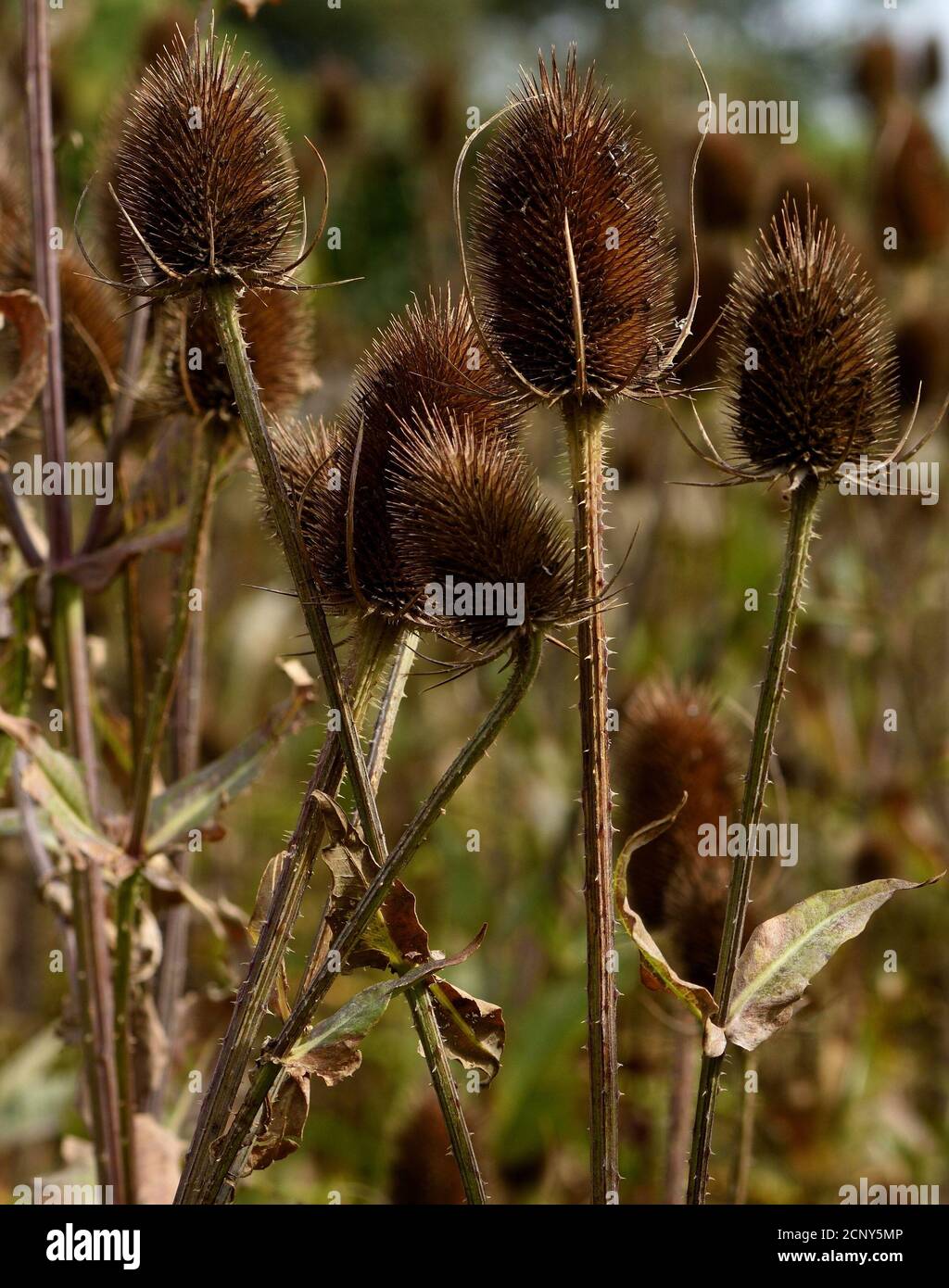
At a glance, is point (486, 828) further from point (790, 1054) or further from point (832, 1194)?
point (832, 1194)

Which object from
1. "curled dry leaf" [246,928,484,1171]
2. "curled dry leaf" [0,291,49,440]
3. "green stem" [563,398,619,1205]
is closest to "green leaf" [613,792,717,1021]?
"green stem" [563,398,619,1205]

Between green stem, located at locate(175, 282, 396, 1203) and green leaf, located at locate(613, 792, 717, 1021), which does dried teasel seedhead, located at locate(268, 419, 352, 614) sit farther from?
green leaf, located at locate(613, 792, 717, 1021)

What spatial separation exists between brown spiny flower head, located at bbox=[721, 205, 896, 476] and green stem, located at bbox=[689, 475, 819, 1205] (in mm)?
115

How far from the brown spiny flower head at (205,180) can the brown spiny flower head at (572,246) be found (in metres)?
0.30

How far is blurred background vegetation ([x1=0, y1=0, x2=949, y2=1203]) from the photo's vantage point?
4.06m

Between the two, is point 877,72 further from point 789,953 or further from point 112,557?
point 789,953

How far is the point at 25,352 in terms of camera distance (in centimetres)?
227

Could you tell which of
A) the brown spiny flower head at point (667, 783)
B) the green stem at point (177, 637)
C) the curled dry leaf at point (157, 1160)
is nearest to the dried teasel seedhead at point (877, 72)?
the brown spiny flower head at point (667, 783)

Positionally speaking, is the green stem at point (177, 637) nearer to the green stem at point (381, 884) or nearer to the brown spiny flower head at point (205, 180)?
the brown spiny flower head at point (205, 180)

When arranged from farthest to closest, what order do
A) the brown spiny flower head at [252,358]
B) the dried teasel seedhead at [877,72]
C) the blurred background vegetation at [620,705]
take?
the dried teasel seedhead at [877,72] < the blurred background vegetation at [620,705] < the brown spiny flower head at [252,358]

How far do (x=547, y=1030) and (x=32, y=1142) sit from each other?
201 centimetres

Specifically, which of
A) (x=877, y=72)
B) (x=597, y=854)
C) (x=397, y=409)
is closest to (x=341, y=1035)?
(x=597, y=854)

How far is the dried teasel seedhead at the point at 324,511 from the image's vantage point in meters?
1.76
